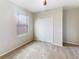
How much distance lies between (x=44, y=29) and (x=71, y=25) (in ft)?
5.91

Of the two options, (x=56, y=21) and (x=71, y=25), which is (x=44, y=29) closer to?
(x=56, y=21)

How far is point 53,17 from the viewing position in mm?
4773

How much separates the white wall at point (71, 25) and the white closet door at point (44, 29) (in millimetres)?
1097

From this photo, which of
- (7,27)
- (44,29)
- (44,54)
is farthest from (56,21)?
(7,27)

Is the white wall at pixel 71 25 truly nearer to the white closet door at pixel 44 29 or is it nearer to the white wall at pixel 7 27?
the white closet door at pixel 44 29

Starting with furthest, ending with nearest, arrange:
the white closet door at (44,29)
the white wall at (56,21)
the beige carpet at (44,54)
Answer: the white closet door at (44,29) < the white wall at (56,21) < the beige carpet at (44,54)

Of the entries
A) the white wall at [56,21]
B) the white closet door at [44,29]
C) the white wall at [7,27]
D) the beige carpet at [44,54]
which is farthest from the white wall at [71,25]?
the white wall at [7,27]

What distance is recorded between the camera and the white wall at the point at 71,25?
482 centimetres

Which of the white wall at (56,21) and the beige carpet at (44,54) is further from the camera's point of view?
the white wall at (56,21)

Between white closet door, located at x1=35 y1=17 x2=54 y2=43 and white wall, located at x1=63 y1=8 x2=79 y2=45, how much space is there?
110 cm

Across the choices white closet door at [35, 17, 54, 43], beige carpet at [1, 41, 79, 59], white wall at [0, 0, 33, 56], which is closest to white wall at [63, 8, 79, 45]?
white closet door at [35, 17, 54, 43]

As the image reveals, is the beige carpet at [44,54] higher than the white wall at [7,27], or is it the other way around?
the white wall at [7,27]

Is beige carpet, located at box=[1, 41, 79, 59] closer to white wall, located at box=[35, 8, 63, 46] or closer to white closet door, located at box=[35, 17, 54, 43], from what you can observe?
white wall, located at box=[35, 8, 63, 46]

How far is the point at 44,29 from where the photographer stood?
5293 millimetres
